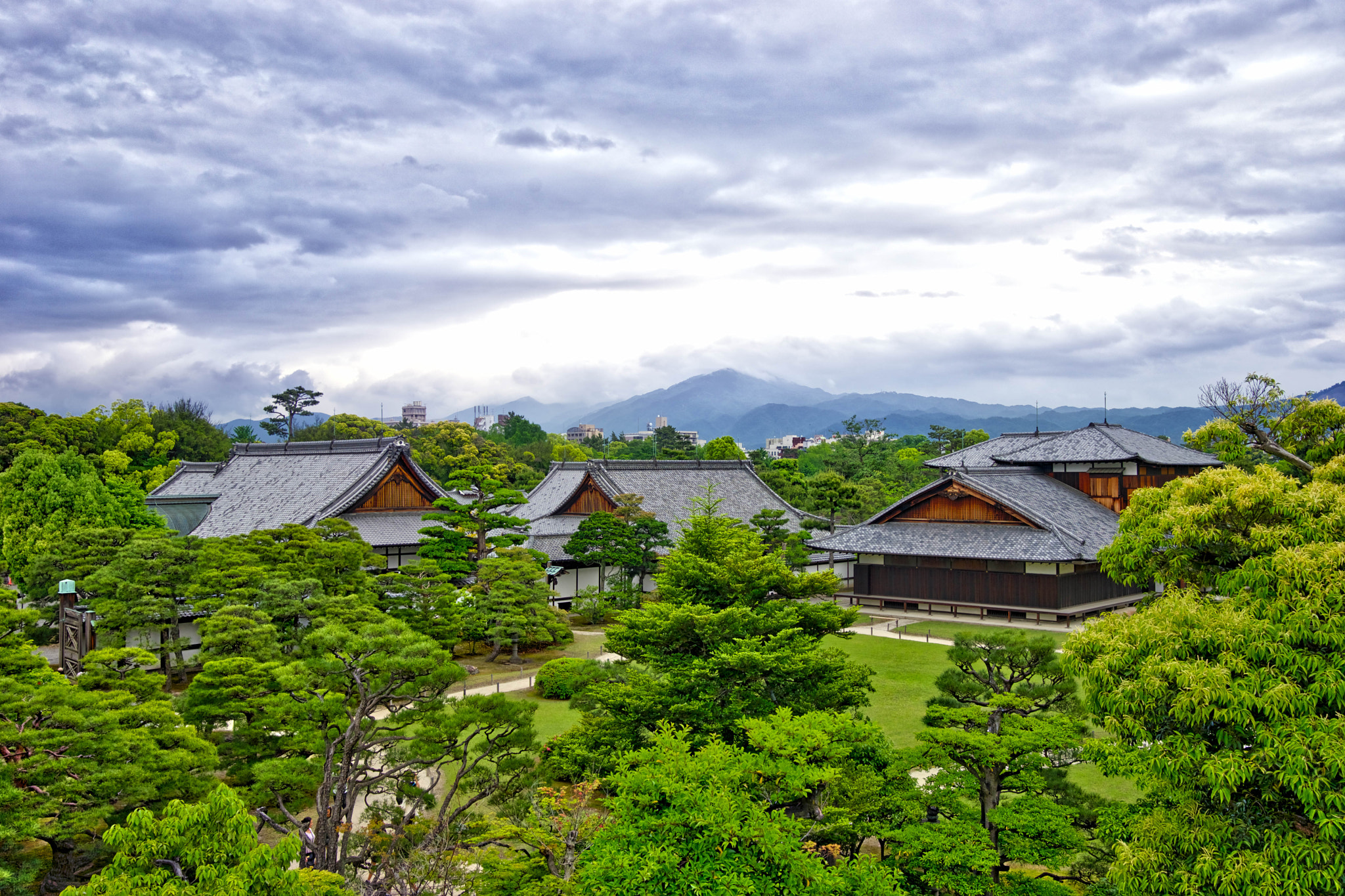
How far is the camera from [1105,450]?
128 feet

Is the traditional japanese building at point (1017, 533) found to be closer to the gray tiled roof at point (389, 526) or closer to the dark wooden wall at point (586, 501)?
the dark wooden wall at point (586, 501)

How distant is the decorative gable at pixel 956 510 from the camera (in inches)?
1385

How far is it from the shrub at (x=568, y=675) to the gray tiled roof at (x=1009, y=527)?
62.3ft

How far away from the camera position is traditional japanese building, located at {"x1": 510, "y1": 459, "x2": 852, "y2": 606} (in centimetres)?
4138

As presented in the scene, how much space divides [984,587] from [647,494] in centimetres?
1720

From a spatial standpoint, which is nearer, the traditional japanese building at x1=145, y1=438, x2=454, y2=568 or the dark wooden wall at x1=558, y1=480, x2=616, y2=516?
the traditional japanese building at x1=145, y1=438, x2=454, y2=568

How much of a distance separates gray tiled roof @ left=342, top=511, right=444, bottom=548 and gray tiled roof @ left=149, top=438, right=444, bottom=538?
808 mm

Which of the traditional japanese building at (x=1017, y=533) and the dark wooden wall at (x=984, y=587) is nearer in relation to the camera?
the dark wooden wall at (x=984, y=587)

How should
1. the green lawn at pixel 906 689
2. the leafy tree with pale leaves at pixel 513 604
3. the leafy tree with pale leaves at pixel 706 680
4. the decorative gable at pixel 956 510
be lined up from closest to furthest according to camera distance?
the leafy tree with pale leaves at pixel 706 680 < the green lawn at pixel 906 689 < the leafy tree with pale leaves at pixel 513 604 < the decorative gable at pixel 956 510

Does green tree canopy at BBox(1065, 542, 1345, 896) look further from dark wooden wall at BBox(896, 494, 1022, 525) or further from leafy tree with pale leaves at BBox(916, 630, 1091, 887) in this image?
dark wooden wall at BBox(896, 494, 1022, 525)

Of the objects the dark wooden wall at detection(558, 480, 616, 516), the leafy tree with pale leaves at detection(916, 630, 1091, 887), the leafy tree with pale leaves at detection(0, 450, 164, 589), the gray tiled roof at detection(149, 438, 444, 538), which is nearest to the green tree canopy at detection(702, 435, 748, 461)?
the dark wooden wall at detection(558, 480, 616, 516)

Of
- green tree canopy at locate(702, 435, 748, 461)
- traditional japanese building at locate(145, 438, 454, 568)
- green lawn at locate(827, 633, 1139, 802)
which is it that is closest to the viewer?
green lawn at locate(827, 633, 1139, 802)

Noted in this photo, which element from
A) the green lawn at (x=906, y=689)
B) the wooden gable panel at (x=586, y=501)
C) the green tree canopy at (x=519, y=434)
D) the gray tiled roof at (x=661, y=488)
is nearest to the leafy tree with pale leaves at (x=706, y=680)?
the green lawn at (x=906, y=689)

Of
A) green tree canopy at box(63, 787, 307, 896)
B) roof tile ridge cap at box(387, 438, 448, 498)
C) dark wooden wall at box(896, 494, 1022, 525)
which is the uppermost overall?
roof tile ridge cap at box(387, 438, 448, 498)
